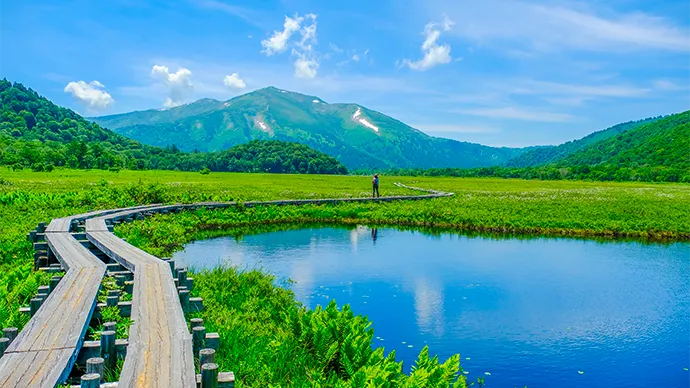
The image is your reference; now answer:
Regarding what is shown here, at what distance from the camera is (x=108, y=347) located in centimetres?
833

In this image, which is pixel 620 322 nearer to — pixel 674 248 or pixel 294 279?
pixel 294 279

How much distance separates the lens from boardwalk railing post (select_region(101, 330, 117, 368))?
8297 millimetres

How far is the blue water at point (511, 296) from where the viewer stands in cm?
1413

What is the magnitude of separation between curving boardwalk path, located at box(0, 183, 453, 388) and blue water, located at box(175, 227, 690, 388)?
22.0ft

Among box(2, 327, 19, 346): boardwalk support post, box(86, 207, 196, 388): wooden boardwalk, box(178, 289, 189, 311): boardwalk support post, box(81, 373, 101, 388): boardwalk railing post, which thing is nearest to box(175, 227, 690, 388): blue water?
box(178, 289, 189, 311): boardwalk support post

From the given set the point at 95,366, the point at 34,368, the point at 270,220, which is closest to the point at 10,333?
the point at 34,368

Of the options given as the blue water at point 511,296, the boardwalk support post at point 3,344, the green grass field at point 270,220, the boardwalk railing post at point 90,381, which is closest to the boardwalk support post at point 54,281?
the green grass field at point 270,220

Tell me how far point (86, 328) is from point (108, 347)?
1017mm

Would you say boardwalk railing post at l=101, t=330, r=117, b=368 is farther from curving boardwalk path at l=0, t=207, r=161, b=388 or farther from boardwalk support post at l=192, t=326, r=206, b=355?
boardwalk support post at l=192, t=326, r=206, b=355

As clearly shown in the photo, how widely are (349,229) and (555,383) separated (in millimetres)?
28466

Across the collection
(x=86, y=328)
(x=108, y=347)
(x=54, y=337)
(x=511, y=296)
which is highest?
(x=54, y=337)

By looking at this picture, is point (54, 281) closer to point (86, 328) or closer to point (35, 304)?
point (35, 304)

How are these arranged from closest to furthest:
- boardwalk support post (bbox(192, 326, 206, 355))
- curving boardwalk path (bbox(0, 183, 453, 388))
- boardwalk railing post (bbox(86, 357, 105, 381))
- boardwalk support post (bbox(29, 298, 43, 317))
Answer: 1. boardwalk railing post (bbox(86, 357, 105, 381))
2. curving boardwalk path (bbox(0, 183, 453, 388))
3. boardwalk support post (bbox(192, 326, 206, 355))
4. boardwalk support post (bbox(29, 298, 43, 317))

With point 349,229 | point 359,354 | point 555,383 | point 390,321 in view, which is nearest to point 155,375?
point 359,354
